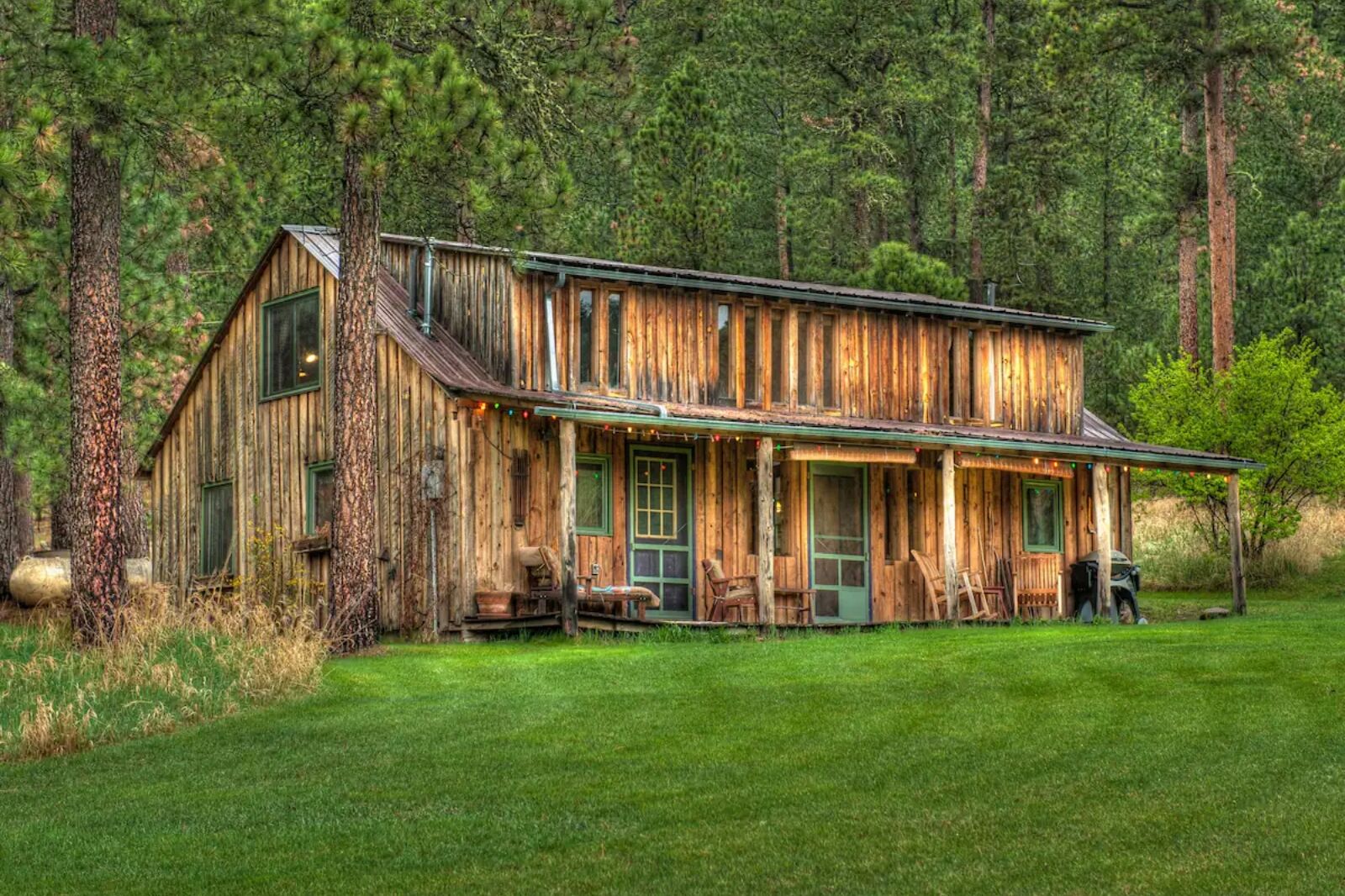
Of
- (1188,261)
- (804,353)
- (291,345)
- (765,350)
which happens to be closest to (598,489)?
(765,350)

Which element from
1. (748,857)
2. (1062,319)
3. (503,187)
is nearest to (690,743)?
(748,857)

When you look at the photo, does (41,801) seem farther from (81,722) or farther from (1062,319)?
(1062,319)

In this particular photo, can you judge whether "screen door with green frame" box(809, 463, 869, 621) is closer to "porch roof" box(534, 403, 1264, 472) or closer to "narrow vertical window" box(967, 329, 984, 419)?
"porch roof" box(534, 403, 1264, 472)

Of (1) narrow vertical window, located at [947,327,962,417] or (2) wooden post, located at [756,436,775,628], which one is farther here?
(1) narrow vertical window, located at [947,327,962,417]

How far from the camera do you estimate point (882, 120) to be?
4728cm

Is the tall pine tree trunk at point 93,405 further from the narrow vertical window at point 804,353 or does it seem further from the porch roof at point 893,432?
the narrow vertical window at point 804,353

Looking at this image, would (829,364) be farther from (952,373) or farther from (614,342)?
(614,342)

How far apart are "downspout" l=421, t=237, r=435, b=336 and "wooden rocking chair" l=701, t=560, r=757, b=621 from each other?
17.0 ft

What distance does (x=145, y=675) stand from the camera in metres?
16.4

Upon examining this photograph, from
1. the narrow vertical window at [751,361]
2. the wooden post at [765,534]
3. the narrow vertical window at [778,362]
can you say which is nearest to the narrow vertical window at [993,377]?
the narrow vertical window at [778,362]

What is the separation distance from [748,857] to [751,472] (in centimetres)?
1625

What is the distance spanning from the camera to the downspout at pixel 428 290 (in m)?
25.2

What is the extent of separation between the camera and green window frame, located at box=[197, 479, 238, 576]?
Answer: 27.1 meters

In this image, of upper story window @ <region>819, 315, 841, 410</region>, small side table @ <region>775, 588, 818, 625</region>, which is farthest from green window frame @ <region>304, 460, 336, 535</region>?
upper story window @ <region>819, 315, 841, 410</region>
